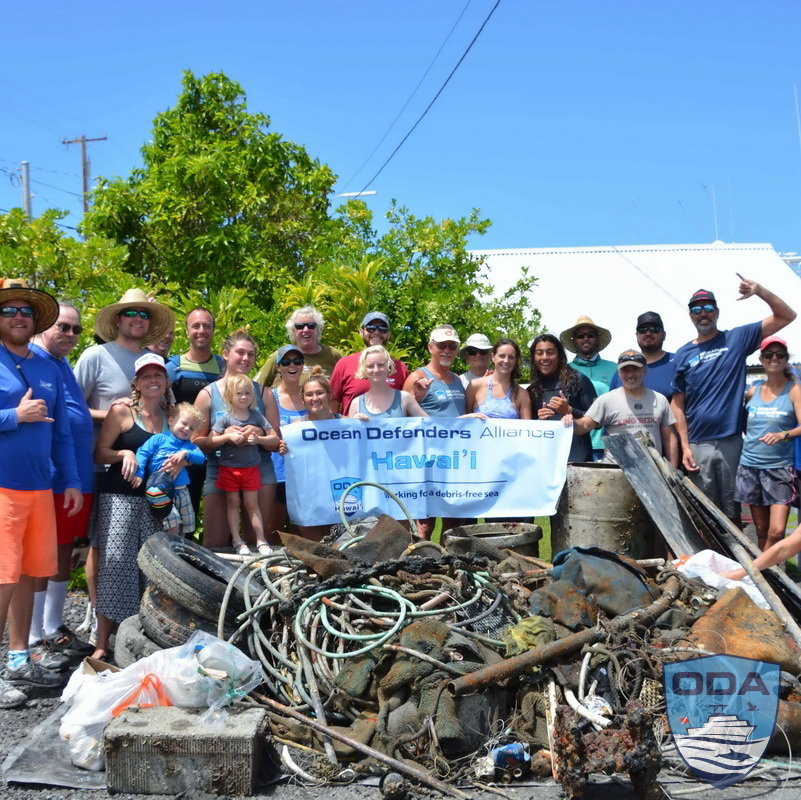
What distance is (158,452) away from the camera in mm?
6184

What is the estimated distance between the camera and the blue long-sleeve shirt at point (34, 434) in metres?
5.54

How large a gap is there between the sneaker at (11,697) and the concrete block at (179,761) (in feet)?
4.55

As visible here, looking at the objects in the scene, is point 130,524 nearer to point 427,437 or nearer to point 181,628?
point 181,628

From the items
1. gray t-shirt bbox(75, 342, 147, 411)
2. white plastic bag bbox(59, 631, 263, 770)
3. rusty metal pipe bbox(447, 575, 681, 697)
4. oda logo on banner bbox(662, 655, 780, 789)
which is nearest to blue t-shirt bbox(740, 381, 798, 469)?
rusty metal pipe bbox(447, 575, 681, 697)

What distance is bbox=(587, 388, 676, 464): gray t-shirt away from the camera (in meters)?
7.79

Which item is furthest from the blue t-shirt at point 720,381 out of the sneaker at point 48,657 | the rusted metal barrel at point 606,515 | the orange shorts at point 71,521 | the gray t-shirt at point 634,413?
the sneaker at point 48,657

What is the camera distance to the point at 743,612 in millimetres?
5250

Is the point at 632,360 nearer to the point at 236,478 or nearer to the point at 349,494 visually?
the point at 349,494

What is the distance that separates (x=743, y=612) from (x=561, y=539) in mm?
2440

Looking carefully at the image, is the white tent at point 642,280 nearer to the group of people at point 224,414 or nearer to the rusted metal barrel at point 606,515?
the group of people at point 224,414

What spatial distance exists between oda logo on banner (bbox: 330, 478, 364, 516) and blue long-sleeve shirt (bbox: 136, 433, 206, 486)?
1.67 meters

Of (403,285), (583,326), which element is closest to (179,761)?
(583,326)

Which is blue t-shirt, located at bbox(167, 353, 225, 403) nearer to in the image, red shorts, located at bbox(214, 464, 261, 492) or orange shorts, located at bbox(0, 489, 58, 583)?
red shorts, located at bbox(214, 464, 261, 492)

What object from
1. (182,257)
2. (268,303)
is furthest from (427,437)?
(182,257)
